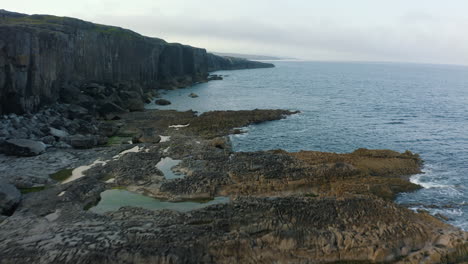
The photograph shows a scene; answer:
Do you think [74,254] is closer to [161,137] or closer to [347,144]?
[161,137]

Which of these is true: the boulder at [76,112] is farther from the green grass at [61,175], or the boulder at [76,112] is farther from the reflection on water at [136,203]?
the reflection on water at [136,203]

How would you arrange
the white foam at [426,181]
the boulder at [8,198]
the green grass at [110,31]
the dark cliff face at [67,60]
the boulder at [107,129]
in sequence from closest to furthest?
the boulder at [8,198], the white foam at [426,181], the dark cliff face at [67,60], the boulder at [107,129], the green grass at [110,31]

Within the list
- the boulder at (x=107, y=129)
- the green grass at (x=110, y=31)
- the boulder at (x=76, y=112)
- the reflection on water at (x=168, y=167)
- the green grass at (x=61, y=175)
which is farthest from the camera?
the green grass at (x=110, y=31)

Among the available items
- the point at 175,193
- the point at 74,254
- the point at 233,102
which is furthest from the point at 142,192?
the point at 233,102

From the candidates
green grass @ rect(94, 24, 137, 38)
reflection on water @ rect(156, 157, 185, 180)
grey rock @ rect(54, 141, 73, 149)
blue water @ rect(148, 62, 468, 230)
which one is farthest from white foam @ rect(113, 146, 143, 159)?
green grass @ rect(94, 24, 137, 38)

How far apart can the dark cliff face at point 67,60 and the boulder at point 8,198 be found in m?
18.7

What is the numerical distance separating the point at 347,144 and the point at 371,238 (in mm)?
21325

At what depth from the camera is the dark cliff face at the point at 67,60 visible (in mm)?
36125

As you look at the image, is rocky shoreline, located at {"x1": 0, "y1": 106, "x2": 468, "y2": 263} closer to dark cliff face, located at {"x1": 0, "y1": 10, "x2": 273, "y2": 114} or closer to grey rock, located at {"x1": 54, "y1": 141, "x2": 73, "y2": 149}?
grey rock, located at {"x1": 54, "y1": 141, "x2": 73, "y2": 149}

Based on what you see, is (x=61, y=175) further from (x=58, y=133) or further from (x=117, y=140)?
(x=117, y=140)

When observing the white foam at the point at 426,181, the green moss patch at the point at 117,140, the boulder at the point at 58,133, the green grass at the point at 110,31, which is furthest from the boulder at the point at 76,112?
the white foam at the point at 426,181

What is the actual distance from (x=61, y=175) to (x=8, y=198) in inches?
217

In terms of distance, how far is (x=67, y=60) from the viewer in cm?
5241

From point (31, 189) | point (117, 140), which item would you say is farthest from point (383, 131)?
Result: point (31, 189)
